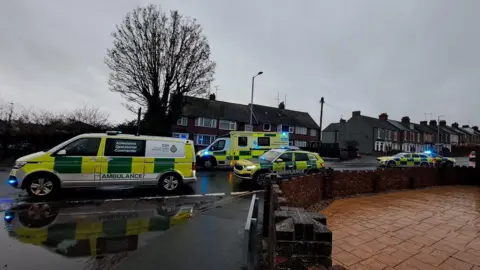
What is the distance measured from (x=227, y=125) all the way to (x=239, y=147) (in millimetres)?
21676

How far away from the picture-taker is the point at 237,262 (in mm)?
3770

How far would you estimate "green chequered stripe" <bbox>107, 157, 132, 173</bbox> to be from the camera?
7.72 m

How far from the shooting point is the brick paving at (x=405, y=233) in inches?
135

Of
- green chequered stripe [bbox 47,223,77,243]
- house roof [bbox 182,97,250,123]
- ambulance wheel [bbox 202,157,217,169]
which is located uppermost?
house roof [bbox 182,97,250,123]

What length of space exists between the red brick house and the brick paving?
2577 cm

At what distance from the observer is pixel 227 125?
122 ft

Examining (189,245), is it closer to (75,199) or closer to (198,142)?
(75,199)

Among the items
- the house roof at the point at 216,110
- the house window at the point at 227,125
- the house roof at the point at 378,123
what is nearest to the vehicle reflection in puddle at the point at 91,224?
the house roof at the point at 216,110

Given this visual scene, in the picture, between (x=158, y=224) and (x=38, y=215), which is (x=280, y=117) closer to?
(x=158, y=224)

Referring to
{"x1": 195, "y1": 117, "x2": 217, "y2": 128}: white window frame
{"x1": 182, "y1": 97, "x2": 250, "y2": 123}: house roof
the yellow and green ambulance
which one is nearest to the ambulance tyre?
the yellow and green ambulance

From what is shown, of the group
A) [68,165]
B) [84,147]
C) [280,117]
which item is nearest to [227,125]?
[280,117]

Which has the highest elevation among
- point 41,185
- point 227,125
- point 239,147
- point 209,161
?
point 227,125

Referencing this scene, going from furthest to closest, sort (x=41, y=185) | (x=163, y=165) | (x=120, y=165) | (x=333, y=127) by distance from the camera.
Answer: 1. (x=333, y=127)
2. (x=163, y=165)
3. (x=120, y=165)
4. (x=41, y=185)

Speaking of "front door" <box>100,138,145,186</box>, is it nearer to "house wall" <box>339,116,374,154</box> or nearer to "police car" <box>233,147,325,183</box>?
"police car" <box>233,147,325,183</box>
